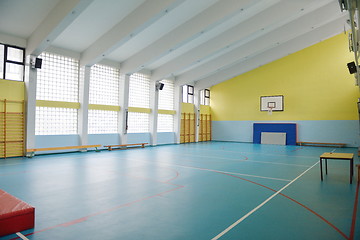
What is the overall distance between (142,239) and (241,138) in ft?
70.8

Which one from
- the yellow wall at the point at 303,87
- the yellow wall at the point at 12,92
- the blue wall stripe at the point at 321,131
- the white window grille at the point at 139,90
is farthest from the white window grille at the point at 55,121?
the blue wall stripe at the point at 321,131

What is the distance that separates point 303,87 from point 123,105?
14562 mm

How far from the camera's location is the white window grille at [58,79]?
532 inches

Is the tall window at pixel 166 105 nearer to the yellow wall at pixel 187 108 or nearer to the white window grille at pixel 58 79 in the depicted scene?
the yellow wall at pixel 187 108

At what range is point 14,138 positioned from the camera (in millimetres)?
12367

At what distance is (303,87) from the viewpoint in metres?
21.0

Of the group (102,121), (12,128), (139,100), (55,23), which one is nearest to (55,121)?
(12,128)

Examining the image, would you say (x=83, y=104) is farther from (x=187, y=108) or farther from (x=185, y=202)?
(x=185, y=202)

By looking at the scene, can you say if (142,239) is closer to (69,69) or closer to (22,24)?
(22,24)

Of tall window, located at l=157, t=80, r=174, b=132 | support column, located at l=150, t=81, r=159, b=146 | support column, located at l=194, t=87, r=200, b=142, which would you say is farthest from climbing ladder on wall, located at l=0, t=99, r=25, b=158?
support column, located at l=194, t=87, r=200, b=142

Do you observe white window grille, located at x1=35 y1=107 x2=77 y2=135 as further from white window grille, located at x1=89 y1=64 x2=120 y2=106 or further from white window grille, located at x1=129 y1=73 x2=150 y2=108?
white window grille, located at x1=129 y1=73 x2=150 y2=108

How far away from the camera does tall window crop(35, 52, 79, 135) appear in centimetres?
1347

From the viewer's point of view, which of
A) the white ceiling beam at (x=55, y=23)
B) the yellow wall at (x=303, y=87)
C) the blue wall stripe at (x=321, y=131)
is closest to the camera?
the white ceiling beam at (x=55, y=23)

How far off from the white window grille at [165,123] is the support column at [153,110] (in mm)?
1399
